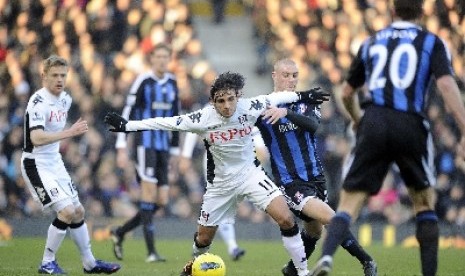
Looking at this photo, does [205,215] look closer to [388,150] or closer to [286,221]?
[286,221]

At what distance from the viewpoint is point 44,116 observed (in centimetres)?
1091

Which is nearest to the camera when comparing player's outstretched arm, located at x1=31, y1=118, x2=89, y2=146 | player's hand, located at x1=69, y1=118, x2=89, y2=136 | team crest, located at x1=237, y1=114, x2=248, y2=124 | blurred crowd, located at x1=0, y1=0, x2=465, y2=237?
team crest, located at x1=237, y1=114, x2=248, y2=124

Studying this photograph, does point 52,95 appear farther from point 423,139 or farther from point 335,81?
point 335,81

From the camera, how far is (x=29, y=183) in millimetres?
11172

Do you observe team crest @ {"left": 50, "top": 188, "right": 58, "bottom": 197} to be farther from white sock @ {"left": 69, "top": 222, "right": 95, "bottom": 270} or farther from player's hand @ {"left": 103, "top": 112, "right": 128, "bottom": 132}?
player's hand @ {"left": 103, "top": 112, "right": 128, "bottom": 132}

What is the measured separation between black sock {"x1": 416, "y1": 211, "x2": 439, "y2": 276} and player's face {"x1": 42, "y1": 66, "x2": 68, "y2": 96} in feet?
14.4

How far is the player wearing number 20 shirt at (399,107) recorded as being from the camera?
26.1 ft

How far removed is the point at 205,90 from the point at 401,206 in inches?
204

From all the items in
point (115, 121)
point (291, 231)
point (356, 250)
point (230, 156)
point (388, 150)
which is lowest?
point (356, 250)

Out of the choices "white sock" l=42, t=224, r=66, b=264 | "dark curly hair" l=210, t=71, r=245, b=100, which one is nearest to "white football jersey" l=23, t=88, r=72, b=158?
"white sock" l=42, t=224, r=66, b=264

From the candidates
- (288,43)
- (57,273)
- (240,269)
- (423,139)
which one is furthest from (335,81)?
(423,139)

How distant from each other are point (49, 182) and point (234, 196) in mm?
2082

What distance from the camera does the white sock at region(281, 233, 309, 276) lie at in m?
9.63

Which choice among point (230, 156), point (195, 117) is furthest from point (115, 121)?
point (230, 156)
